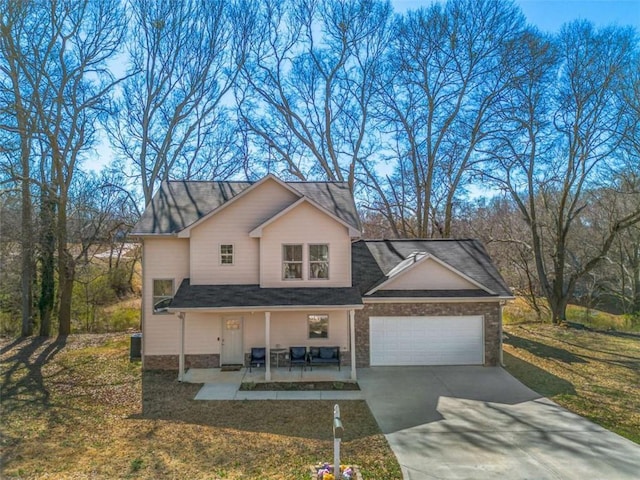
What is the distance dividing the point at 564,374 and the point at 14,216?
2269 centimetres

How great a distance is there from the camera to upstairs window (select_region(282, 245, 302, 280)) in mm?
13461

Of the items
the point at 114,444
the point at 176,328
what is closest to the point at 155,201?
the point at 176,328

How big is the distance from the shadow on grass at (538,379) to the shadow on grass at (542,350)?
1423 millimetres

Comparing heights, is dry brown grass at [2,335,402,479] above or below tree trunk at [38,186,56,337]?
below

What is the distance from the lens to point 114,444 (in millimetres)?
7699

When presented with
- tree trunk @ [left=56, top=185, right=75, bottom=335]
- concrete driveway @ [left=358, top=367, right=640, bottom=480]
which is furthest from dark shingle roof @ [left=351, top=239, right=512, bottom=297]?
tree trunk @ [left=56, top=185, right=75, bottom=335]

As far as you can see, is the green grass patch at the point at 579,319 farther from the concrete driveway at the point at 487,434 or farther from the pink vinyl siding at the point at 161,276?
the pink vinyl siding at the point at 161,276

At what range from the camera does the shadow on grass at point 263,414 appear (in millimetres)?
8406

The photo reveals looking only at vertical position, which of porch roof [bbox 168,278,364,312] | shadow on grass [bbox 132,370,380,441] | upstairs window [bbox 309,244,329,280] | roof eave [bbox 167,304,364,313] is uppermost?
upstairs window [bbox 309,244,329,280]

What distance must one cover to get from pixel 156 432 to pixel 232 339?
17.1ft

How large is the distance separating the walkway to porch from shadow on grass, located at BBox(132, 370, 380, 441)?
0.34 meters

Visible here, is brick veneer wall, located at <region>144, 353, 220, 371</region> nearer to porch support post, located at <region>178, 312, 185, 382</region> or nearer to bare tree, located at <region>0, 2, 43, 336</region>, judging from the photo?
porch support post, located at <region>178, 312, 185, 382</region>

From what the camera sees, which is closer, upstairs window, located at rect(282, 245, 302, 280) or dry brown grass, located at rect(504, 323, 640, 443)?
dry brown grass, located at rect(504, 323, 640, 443)

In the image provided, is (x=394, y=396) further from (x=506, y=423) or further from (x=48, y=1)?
(x=48, y=1)
